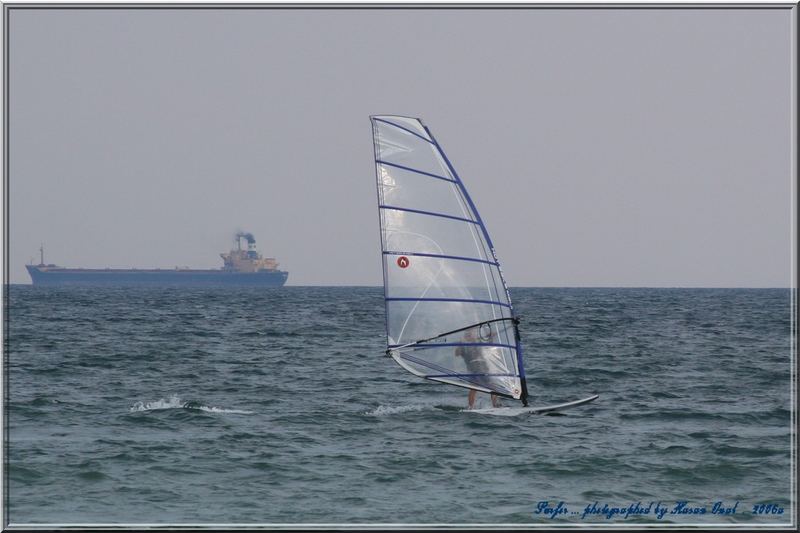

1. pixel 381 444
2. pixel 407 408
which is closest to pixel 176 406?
pixel 407 408

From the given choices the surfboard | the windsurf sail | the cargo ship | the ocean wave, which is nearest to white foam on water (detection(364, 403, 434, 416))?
the windsurf sail

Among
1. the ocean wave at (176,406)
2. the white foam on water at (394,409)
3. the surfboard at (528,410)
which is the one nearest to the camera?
the surfboard at (528,410)

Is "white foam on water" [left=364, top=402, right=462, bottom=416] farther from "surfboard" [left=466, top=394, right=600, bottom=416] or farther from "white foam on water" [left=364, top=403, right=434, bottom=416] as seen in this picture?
"surfboard" [left=466, top=394, right=600, bottom=416]

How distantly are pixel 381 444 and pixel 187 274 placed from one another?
17505 centimetres

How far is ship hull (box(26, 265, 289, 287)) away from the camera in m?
180

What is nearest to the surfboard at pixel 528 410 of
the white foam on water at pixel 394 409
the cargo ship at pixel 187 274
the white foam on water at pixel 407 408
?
the white foam on water at pixel 407 408

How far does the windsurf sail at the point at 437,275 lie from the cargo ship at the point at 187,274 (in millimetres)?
169246

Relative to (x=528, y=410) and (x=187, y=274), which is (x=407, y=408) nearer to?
(x=528, y=410)

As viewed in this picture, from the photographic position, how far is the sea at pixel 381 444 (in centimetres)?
1151

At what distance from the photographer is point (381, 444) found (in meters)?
15.1

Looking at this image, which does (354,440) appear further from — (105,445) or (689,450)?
(689,450)

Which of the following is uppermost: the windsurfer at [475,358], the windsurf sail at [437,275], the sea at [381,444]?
the windsurf sail at [437,275]

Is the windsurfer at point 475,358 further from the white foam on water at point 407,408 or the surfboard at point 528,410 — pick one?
the white foam on water at point 407,408

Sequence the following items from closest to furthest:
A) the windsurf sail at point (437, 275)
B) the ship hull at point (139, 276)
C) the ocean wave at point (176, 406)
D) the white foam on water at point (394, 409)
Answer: the windsurf sail at point (437, 275) < the white foam on water at point (394, 409) < the ocean wave at point (176, 406) < the ship hull at point (139, 276)
